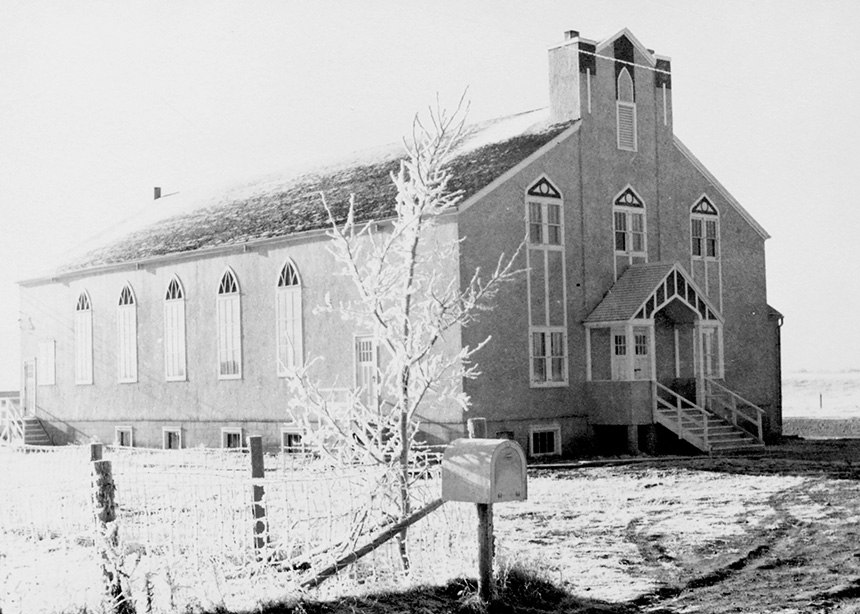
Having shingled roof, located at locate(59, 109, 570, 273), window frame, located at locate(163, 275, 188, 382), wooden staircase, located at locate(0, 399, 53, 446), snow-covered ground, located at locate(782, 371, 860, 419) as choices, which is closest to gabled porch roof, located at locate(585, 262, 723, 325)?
shingled roof, located at locate(59, 109, 570, 273)

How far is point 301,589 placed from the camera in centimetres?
1141

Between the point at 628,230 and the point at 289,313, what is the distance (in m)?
9.66

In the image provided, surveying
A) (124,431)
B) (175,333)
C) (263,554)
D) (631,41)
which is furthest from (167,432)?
(263,554)

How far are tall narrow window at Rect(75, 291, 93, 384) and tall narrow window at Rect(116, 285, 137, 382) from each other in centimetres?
191

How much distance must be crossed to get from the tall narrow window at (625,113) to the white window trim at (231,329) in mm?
11794

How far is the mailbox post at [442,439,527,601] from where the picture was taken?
1177 centimetres

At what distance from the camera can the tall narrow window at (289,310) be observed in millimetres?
32344

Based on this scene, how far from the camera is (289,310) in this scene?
3269 centimetres

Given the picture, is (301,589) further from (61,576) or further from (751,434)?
(751,434)

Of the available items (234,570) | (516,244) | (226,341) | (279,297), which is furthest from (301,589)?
(226,341)

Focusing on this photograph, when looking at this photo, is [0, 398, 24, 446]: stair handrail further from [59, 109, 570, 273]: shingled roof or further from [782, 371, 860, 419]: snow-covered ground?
[782, 371, 860, 419]: snow-covered ground

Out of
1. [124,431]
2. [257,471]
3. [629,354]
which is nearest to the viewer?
[257,471]

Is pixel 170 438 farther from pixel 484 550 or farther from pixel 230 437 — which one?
pixel 484 550

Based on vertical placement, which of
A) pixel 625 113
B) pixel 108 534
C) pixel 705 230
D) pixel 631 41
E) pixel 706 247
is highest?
pixel 631 41
